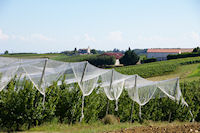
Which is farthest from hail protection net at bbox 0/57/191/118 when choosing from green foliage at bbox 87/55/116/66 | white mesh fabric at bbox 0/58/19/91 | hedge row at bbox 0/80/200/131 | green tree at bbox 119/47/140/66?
green tree at bbox 119/47/140/66

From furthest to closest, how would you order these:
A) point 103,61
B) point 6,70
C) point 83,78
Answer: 1. point 103,61
2. point 83,78
3. point 6,70

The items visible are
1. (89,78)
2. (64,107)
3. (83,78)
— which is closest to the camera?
(83,78)

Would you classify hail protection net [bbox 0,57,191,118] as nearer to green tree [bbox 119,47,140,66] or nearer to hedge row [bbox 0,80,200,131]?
hedge row [bbox 0,80,200,131]

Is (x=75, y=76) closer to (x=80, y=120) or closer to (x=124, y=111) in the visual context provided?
(x=80, y=120)

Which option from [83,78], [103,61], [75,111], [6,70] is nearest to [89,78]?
[83,78]

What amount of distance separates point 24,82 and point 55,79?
4.56 feet

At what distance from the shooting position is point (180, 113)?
15.8 m

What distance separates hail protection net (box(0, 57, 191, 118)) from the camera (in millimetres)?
8609

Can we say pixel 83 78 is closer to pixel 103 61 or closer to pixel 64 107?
pixel 64 107

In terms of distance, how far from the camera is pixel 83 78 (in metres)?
10.7

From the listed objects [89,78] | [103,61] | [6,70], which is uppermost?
[6,70]

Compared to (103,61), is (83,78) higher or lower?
higher

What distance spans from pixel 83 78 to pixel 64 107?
1712mm

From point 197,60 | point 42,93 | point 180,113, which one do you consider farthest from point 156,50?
point 42,93
